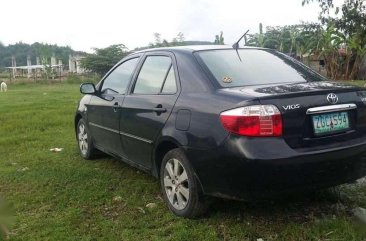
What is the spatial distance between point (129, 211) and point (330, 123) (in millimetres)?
1997

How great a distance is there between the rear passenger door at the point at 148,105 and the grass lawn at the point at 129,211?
503 mm

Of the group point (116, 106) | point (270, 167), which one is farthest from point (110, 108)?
point (270, 167)

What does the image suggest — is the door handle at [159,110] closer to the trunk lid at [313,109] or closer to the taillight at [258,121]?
the trunk lid at [313,109]

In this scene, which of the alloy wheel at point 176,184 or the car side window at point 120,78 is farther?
the car side window at point 120,78

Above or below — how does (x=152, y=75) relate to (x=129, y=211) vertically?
above

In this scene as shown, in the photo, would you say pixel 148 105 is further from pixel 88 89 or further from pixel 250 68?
pixel 88 89

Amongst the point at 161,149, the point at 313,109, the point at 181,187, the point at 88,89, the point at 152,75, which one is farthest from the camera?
the point at 88,89

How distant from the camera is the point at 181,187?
367cm

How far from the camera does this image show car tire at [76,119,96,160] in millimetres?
5861

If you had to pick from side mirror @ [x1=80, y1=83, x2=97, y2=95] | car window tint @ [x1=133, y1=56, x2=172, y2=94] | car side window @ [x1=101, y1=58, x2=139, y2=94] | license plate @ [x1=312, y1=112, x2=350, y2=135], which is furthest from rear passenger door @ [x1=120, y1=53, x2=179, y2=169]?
license plate @ [x1=312, y1=112, x2=350, y2=135]

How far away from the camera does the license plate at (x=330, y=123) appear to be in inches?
123

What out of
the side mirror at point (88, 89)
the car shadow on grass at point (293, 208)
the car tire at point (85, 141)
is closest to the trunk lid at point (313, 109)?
the car shadow on grass at point (293, 208)

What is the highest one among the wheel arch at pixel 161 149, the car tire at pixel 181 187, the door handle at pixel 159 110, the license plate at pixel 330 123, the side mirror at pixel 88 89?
the side mirror at pixel 88 89

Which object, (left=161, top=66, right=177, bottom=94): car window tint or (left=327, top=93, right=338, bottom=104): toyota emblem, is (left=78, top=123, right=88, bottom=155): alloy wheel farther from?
(left=327, top=93, right=338, bottom=104): toyota emblem
